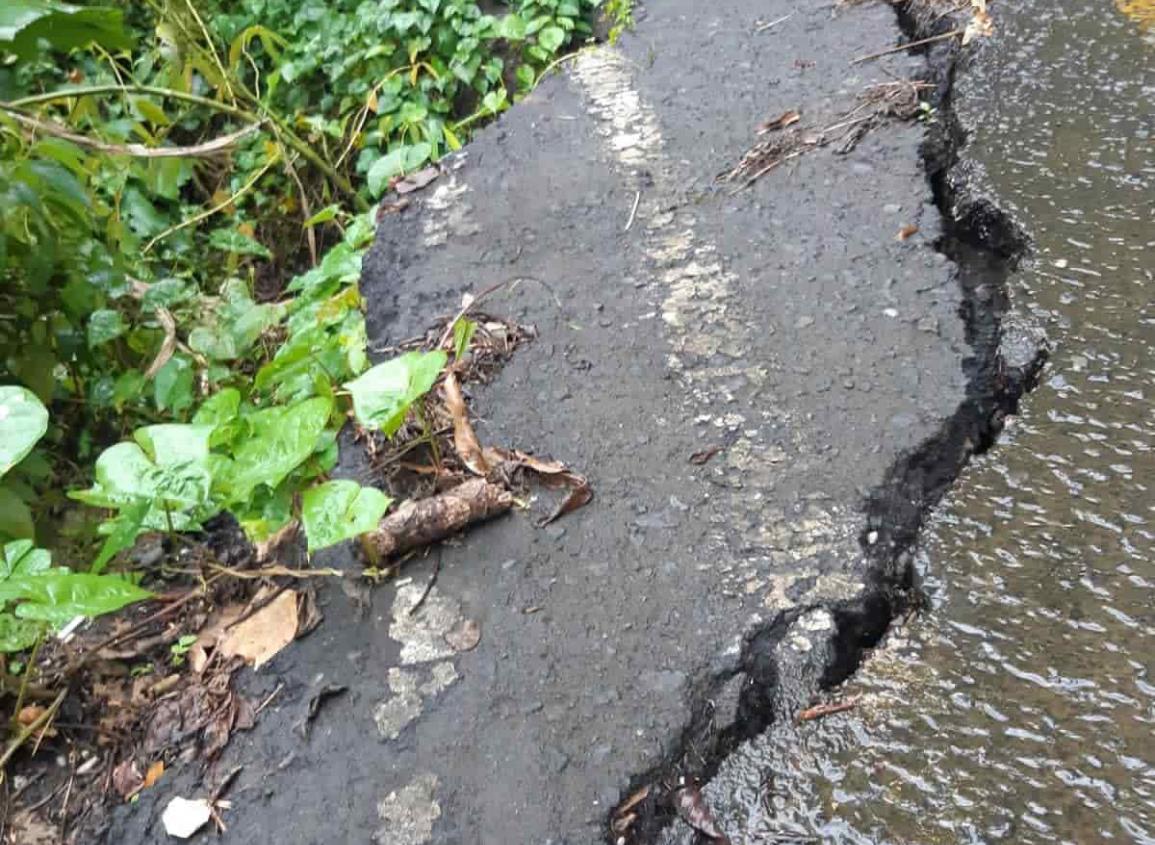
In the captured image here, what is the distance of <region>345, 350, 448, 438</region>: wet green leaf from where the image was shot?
159cm

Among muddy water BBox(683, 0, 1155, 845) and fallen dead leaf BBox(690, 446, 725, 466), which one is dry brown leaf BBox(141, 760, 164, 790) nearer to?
muddy water BBox(683, 0, 1155, 845)

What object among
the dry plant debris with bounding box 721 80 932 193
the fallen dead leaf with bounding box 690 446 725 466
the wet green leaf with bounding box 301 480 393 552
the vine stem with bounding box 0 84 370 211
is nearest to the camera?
the wet green leaf with bounding box 301 480 393 552

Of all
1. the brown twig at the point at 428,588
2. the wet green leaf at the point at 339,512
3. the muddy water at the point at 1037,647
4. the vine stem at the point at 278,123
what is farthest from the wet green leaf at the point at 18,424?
the vine stem at the point at 278,123

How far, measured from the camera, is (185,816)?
140cm

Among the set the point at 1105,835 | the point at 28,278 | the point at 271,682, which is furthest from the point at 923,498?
the point at 28,278

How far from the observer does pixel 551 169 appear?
8.54ft

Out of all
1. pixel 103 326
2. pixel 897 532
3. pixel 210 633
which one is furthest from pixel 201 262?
pixel 897 532

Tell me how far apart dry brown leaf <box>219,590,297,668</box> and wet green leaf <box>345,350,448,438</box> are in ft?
1.22

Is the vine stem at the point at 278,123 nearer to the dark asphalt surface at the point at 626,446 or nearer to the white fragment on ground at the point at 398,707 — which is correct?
the dark asphalt surface at the point at 626,446

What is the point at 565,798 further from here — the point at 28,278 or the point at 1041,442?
the point at 28,278

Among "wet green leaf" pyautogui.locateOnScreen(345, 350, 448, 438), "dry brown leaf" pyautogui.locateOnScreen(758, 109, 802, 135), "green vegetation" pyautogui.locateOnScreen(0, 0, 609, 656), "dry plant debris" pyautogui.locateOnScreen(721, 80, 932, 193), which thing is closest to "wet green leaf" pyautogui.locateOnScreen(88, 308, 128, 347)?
"green vegetation" pyautogui.locateOnScreen(0, 0, 609, 656)

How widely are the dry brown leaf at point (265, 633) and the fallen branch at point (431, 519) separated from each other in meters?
0.18

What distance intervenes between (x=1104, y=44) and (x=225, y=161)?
319 centimetres

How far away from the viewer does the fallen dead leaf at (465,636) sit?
149cm
